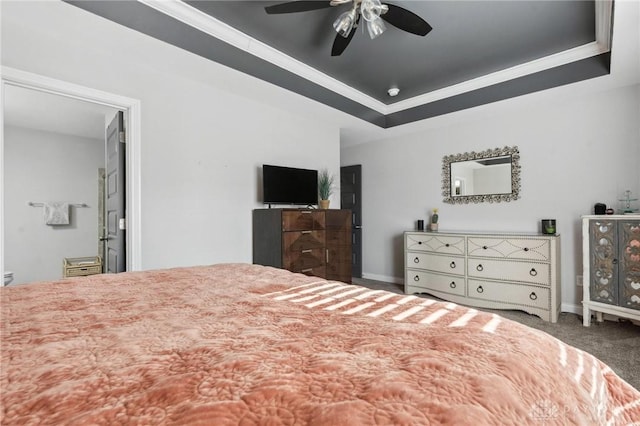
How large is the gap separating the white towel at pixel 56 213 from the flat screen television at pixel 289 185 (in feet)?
11.8

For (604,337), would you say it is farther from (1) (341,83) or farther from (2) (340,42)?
(1) (341,83)

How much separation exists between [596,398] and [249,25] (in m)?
2.88

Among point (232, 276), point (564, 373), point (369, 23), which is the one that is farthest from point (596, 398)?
point (369, 23)

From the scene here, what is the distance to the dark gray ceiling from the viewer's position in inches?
86.7

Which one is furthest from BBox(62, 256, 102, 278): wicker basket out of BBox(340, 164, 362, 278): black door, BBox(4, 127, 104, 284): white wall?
BBox(340, 164, 362, 278): black door

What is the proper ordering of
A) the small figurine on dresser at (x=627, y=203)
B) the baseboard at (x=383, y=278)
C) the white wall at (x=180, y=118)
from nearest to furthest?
the white wall at (x=180, y=118) < the small figurine on dresser at (x=627, y=203) < the baseboard at (x=383, y=278)

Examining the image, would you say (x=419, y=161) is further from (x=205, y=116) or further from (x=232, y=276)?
(x=232, y=276)

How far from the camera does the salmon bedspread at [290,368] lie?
447 mm

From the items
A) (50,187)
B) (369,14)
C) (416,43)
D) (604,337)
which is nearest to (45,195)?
(50,187)

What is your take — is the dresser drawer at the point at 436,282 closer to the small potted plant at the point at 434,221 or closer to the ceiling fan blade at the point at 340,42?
the small potted plant at the point at 434,221

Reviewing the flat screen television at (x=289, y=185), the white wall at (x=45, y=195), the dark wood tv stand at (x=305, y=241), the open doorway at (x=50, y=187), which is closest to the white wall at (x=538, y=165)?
the dark wood tv stand at (x=305, y=241)

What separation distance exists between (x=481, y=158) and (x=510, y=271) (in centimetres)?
150

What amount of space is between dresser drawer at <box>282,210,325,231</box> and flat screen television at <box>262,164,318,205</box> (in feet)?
1.08

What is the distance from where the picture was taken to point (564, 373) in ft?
2.11
